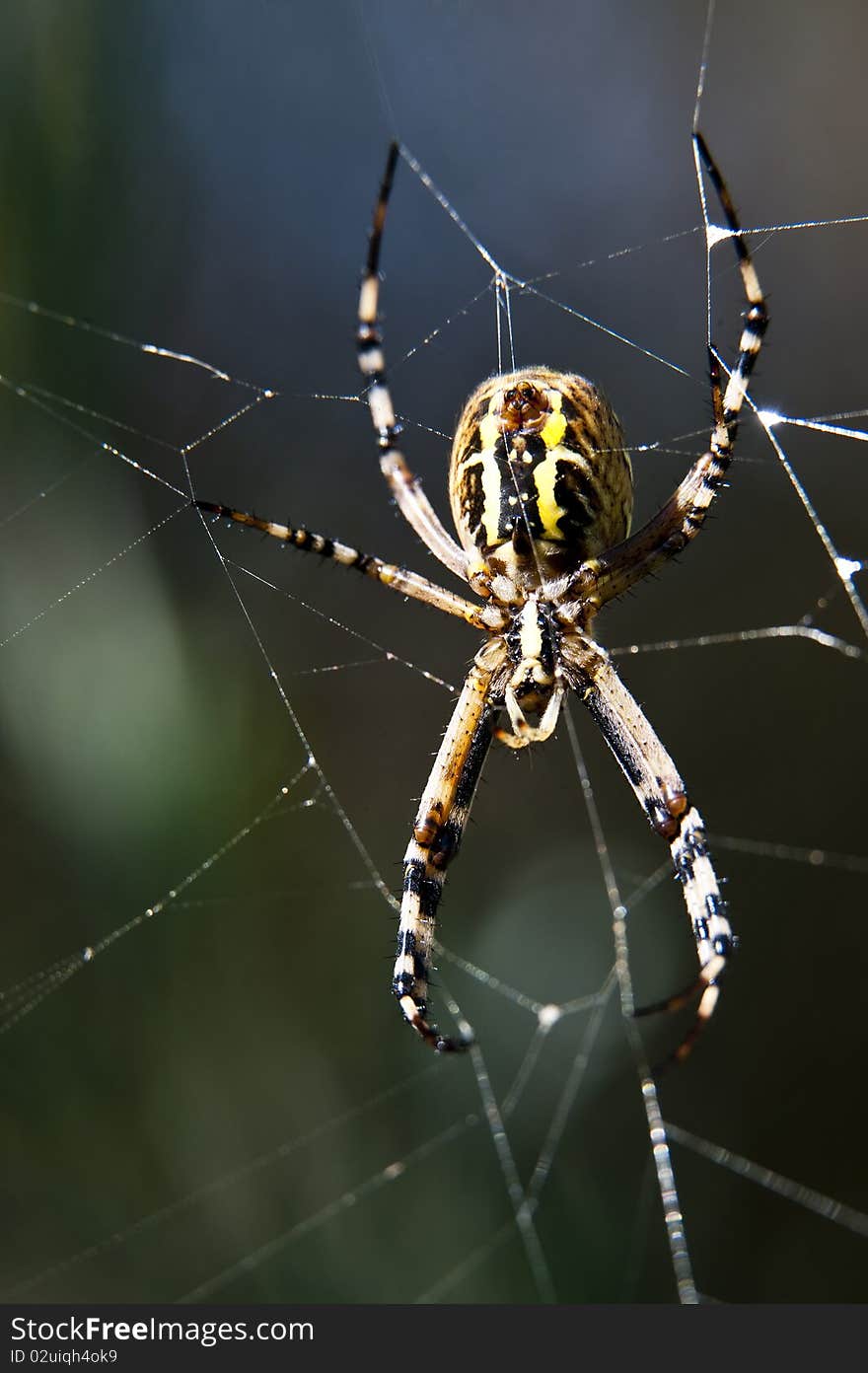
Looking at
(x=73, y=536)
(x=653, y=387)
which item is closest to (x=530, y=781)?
(x=653, y=387)

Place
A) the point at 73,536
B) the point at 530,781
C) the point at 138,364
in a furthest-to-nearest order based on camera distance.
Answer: the point at 530,781 → the point at 138,364 → the point at 73,536

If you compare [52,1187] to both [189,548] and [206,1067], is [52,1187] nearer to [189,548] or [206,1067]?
[206,1067]

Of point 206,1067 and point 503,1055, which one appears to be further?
point 503,1055

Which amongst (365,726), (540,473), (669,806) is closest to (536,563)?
(540,473)

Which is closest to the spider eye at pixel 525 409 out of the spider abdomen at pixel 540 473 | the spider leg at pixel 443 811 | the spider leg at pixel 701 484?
the spider abdomen at pixel 540 473

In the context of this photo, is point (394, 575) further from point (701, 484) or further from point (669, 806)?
point (669, 806)

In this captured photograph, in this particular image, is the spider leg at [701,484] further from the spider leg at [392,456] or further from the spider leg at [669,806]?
the spider leg at [392,456]

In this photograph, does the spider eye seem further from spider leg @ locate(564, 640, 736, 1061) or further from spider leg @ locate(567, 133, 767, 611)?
spider leg @ locate(564, 640, 736, 1061)
